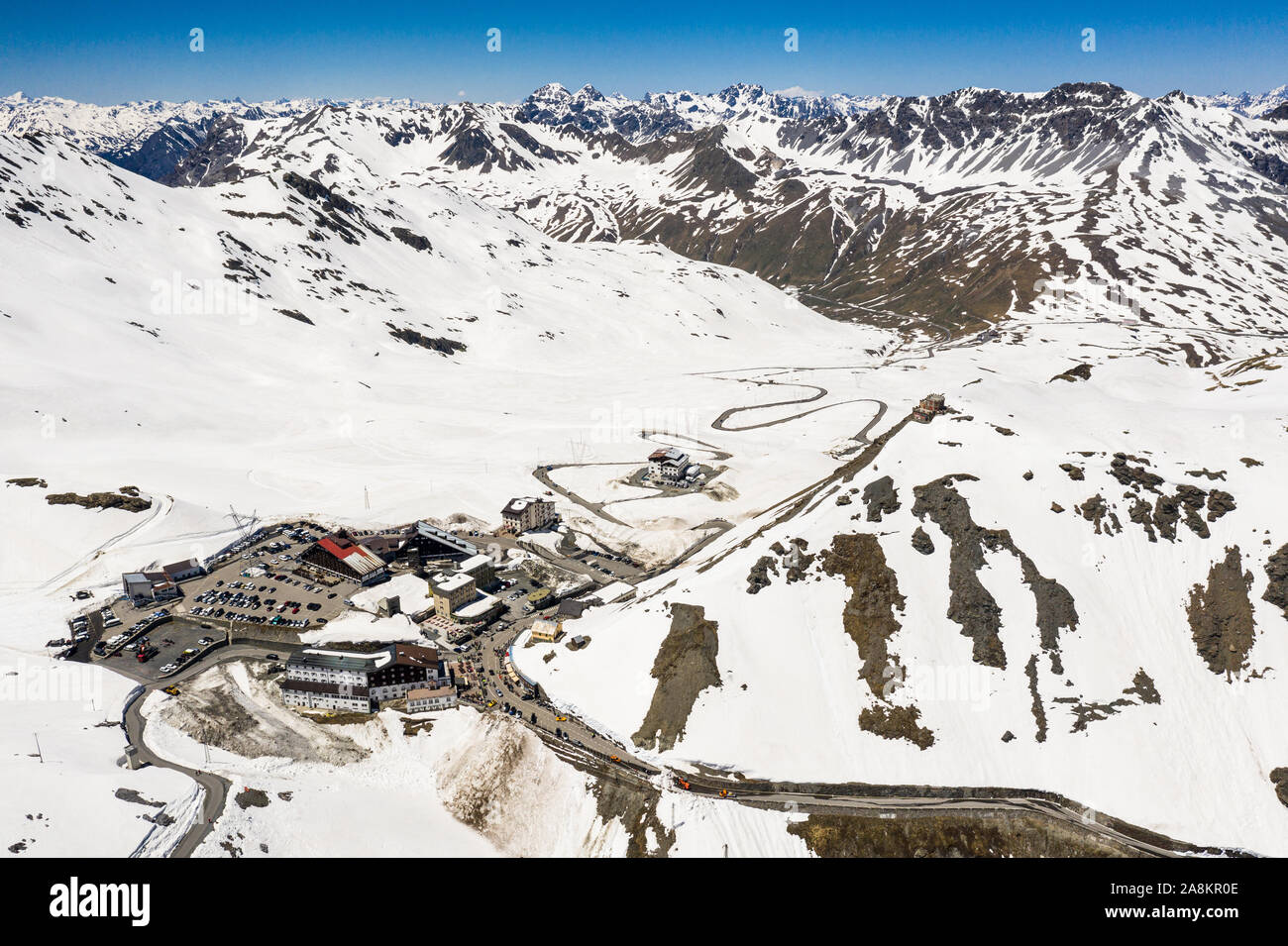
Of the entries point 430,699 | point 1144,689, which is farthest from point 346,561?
point 1144,689

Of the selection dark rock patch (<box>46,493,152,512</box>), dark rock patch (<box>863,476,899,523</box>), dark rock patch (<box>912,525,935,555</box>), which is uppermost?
dark rock patch (<box>863,476,899,523</box>)

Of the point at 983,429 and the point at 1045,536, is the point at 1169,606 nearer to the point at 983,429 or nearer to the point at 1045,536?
the point at 1045,536

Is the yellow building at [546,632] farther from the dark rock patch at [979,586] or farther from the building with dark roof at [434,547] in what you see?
the dark rock patch at [979,586]

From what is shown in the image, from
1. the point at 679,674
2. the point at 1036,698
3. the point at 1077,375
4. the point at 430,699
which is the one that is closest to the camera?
the point at 1036,698

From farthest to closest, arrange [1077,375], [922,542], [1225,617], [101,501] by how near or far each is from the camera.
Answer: [1077,375]
[101,501]
[922,542]
[1225,617]

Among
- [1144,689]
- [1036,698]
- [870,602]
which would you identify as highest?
[870,602]

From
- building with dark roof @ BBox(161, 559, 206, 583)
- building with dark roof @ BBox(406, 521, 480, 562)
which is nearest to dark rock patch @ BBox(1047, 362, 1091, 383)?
building with dark roof @ BBox(406, 521, 480, 562)

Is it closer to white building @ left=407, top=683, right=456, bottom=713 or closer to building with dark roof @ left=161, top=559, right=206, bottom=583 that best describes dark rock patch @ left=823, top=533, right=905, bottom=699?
white building @ left=407, top=683, right=456, bottom=713

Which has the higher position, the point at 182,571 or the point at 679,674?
the point at 182,571

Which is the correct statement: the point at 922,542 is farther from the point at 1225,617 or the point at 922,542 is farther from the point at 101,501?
the point at 101,501

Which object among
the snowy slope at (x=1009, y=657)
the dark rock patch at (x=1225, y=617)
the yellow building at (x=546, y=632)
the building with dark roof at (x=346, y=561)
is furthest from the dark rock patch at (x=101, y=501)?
the dark rock patch at (x=1225, y=617)

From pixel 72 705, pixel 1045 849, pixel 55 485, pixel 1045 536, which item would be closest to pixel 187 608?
pixel 72 705
